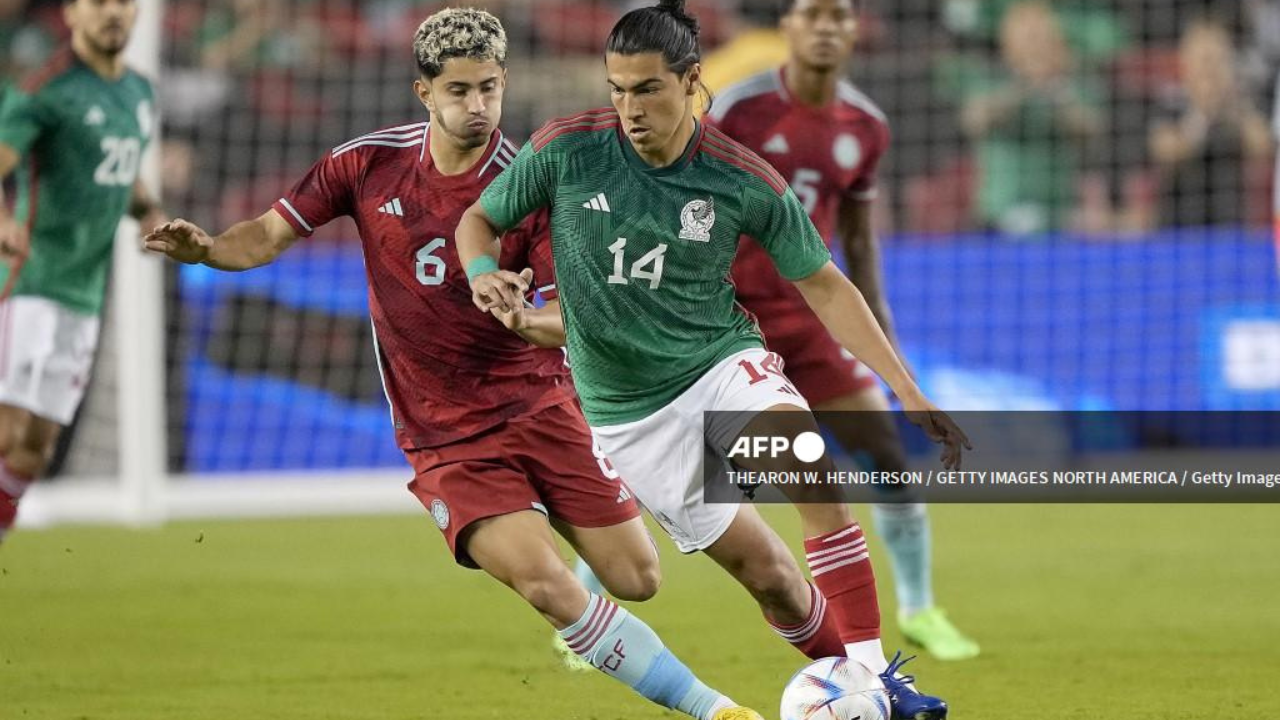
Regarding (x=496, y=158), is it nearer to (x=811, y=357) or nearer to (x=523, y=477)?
(x=523, y=477)

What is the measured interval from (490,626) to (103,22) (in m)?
3.10

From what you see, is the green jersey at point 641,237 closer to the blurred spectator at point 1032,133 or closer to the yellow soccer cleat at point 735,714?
the yellow soccer cleat at point 735,714

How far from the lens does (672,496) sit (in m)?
5.35

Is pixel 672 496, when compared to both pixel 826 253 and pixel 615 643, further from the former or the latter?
pixel 826 253

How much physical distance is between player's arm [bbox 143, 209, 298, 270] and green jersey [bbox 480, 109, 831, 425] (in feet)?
2.54

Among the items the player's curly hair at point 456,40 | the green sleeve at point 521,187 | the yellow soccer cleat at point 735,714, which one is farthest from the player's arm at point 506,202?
the yellow soccer cleat at point 735,714

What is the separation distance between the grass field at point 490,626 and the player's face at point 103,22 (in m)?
2.26

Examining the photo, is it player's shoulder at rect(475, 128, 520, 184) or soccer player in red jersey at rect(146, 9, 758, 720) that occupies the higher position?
player's shoulder at rect(475, 128, 520, 184)

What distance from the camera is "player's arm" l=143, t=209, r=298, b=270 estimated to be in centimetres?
541

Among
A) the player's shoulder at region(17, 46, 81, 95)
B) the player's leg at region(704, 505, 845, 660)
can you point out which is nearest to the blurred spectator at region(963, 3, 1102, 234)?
the player's shoulder at region(17, 46, 81, 95)

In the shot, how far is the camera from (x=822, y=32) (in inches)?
288

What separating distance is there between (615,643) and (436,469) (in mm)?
862

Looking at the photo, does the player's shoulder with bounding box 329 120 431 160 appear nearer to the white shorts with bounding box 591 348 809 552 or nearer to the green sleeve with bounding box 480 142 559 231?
the green sleeve with bounding box 480 142 559 231

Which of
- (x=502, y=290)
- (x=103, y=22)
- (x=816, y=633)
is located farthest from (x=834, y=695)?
(x=103, y=22)
